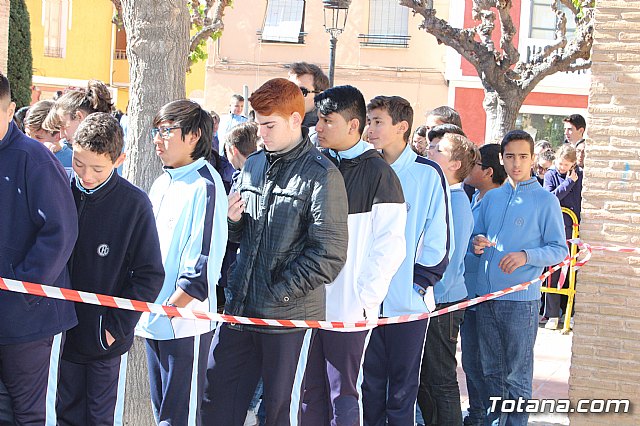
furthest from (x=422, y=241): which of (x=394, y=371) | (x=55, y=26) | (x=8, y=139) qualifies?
(x=55, y=26)

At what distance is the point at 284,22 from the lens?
93.0 ft

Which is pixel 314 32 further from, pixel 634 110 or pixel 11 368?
pixel 11 368

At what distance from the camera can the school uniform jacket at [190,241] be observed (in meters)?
4.50

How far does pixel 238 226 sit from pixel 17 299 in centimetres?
111

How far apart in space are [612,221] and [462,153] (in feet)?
3.91

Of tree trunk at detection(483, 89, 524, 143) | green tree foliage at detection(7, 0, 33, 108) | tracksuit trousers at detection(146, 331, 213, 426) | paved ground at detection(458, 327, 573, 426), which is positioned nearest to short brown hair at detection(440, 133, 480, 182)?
paved ground at detection(458, 327, 573, 426)

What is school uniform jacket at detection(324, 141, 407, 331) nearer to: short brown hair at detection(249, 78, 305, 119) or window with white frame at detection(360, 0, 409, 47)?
short brown hair at detection(249, 78, 305, 119)

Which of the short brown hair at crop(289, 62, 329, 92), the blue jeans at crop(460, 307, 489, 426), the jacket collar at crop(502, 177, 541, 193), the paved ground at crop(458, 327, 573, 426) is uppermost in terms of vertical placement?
the short brown hair at crop(289, 62, 329, 92)

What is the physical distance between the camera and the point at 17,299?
4.05 metres

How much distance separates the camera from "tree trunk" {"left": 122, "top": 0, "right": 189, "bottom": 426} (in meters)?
5.56

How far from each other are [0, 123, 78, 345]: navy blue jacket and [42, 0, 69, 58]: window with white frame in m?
33.0

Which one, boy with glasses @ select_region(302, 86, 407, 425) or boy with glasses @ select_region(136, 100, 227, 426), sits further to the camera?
boy with glasses @ select_region(302, 86, 407, 425)

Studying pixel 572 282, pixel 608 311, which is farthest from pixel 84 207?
pixel 572 282

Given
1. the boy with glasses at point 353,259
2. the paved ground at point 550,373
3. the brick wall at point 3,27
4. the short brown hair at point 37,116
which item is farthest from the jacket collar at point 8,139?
the paved ground at point 550,373
